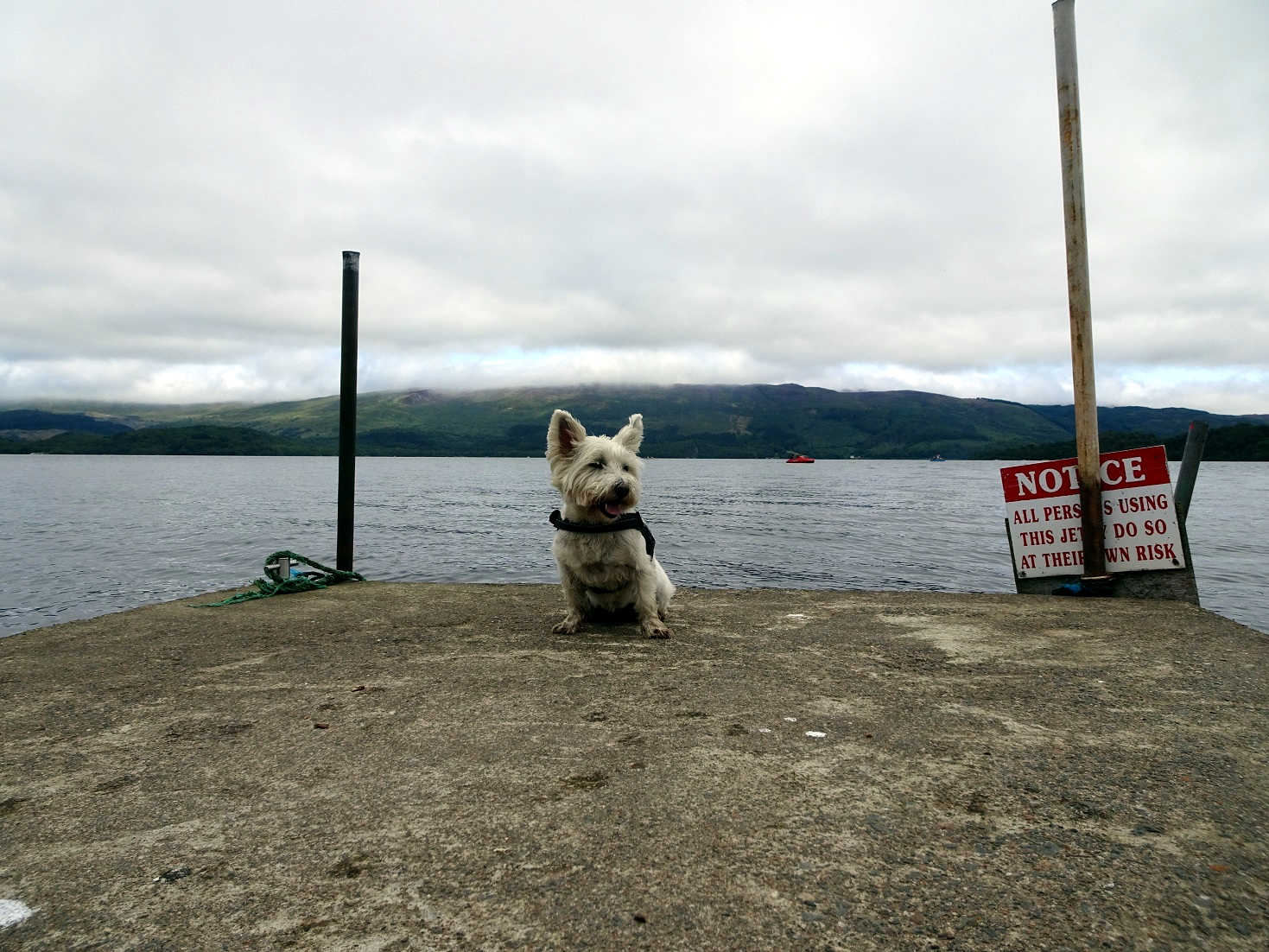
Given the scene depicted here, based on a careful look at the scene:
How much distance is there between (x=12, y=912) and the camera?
2.24 meters

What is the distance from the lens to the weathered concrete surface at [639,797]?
219 centimetres

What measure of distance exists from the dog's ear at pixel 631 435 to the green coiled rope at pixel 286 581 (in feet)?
14.3

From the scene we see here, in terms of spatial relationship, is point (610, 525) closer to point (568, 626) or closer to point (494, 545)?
point (568, 626)

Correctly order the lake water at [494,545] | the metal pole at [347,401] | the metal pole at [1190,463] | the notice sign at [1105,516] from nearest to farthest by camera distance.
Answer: the notice sign at [1105,516], the metal pole at [1190,463], the metal pole at [347,401], the lake water at [494,545]

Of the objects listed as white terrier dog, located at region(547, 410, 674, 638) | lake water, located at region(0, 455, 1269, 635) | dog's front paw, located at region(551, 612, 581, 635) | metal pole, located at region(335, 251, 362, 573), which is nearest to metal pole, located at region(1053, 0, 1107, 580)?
white terrier dog, located at region(547, 410, 674, 638)

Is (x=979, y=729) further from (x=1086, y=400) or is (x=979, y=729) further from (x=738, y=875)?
(x=1086, y=400)

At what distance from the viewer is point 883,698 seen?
14.2 ft

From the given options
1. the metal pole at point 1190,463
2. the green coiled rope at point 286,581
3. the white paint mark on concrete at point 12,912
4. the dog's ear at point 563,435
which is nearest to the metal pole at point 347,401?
the green coiled rope at point 286,581

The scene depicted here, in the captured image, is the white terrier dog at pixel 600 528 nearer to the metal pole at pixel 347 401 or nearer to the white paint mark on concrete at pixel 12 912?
the white paint mark on concrete at pixel 12 912

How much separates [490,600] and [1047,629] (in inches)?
219

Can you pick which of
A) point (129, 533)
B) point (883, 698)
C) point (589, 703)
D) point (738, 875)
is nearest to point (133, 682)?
point (589, 703)

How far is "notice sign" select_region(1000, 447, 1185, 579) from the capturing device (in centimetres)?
794

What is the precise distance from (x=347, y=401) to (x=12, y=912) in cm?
871

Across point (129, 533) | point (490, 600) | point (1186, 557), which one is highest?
point (1186, 557)
